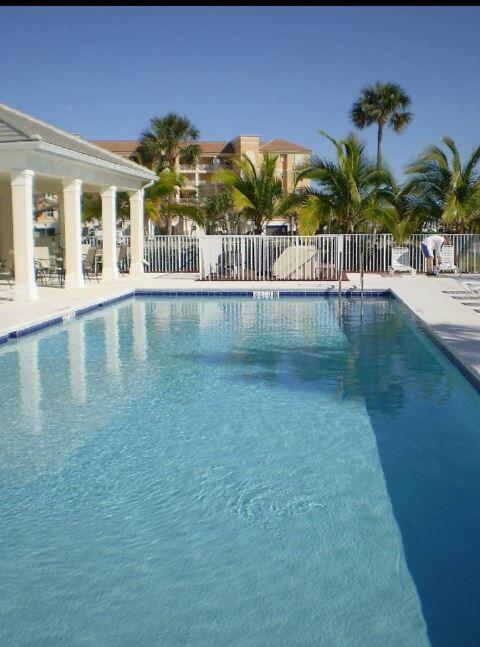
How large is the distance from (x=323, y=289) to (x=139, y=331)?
6600mm

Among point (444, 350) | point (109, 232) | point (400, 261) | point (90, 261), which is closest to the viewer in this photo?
point (444, 350)

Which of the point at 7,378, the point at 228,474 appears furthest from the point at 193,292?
the point at 228,474

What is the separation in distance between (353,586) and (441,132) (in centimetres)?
2185

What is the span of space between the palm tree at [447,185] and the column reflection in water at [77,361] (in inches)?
549

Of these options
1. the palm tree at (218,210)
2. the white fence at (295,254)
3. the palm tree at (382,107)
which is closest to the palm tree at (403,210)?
the white fence at (295,254)

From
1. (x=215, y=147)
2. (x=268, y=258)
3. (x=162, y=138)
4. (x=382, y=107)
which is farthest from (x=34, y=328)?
(x=215, y=147)

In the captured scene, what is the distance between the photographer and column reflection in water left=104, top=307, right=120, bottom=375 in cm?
964

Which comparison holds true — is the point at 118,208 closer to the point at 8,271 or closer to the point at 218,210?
the point at 8,271

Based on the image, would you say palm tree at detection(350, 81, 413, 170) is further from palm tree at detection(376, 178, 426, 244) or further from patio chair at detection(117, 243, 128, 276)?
patio chair at detection(117, 243, 128, 276)

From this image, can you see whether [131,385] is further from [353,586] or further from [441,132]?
[441,132]

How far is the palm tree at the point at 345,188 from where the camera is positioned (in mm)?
22750

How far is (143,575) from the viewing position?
3.92 m

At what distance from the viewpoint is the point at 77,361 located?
394 inches

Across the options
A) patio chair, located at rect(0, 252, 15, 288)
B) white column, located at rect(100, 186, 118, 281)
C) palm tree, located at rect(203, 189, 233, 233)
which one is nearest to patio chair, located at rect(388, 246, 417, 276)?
white column, located at rect(100, 186, 118, 281)
